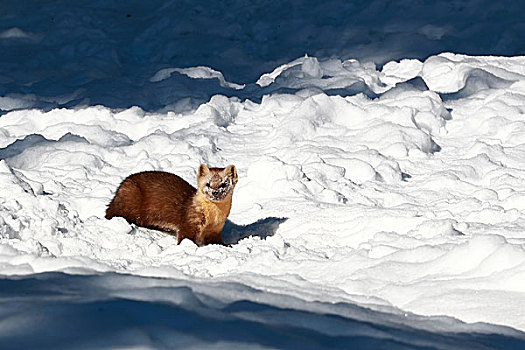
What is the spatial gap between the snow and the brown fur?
13cm

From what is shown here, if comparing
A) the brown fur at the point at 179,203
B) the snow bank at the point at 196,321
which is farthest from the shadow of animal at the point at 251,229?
the snow bank at the point at 196,321

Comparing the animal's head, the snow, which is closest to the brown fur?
the animal's head

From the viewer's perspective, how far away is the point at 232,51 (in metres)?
9.27

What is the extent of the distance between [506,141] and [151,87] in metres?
3.68

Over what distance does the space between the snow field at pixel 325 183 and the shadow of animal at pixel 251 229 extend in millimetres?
13

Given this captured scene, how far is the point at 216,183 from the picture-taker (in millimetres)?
4289

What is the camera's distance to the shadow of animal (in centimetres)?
461

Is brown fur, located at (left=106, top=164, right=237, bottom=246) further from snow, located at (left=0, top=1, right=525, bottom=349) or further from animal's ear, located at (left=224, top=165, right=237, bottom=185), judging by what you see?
snow, located at (left=0, top=1, right=525, bottom=349)

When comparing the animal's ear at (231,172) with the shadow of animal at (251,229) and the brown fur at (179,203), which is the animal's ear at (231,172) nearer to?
the brown fur at (179,203)

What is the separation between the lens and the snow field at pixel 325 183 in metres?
3.41

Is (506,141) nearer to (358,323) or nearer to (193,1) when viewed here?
(358,323)

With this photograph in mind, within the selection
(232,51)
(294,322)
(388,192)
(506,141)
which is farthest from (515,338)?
(232,51)

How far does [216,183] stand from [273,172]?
1.10m

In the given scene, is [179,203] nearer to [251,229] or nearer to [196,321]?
[251,229]
